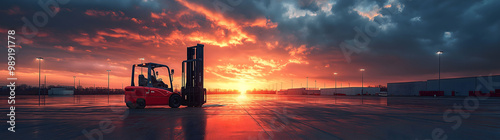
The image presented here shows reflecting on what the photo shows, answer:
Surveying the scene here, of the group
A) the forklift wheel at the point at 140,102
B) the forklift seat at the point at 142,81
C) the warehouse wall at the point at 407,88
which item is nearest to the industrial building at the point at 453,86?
the warehouse wall at the point at 407,88

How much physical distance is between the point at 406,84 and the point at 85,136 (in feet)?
354

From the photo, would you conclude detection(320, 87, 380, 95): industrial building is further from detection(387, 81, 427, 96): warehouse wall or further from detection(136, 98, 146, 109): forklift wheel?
detection(136, 98, 146, 109): forklift wheel

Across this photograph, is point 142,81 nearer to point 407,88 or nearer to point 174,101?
point 174,101

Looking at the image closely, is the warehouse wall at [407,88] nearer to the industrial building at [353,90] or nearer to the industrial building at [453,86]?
the industrial building at [453,86]

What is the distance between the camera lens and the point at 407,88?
9612 centimetres

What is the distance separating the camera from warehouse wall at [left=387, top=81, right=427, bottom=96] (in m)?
89.9

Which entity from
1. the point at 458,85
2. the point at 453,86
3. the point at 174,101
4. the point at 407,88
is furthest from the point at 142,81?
the point at 407,88

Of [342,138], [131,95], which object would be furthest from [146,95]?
[342,138]

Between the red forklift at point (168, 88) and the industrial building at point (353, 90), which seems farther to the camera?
the industrial building at point (353, 90)

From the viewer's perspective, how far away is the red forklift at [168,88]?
20.1m

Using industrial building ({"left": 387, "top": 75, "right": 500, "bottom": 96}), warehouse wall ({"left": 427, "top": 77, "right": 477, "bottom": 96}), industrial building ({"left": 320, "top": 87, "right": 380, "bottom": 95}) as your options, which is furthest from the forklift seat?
industrial building ({"left": 320, "top": 87, "right": 380, "bottom": 95})

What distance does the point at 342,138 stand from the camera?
26.6 ft

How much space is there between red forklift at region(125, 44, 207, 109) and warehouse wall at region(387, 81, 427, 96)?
3526 inches

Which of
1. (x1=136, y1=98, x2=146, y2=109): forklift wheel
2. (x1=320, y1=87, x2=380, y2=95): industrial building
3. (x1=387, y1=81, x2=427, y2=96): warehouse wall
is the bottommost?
(x1=320, y1=87, x2=380, y2=95): industrial building
